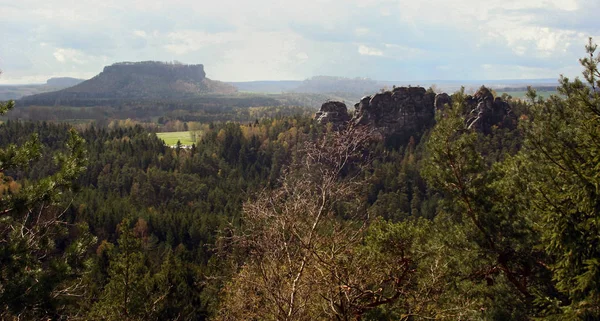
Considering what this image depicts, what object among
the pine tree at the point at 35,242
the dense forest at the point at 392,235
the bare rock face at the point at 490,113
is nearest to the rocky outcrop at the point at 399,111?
the bare rock face at the point at 490,113

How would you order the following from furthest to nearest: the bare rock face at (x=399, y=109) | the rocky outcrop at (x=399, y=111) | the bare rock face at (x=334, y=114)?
the bare rock face at (x=334, y=114) < the bare rock face at (x=399, y=109) < the rocky outcrop at (x=399, y=111)

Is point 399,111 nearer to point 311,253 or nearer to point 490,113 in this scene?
point 490,113

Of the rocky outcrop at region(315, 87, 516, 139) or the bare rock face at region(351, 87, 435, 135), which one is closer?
the rocky outcrop at region(315, 87, 516, 139)

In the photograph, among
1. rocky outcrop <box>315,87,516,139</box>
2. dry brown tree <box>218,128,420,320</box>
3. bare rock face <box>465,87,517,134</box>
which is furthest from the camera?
rocky outcrop <box>315,87,516,139</box>

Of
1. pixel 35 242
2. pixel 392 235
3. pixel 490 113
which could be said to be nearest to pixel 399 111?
pixel 490 113

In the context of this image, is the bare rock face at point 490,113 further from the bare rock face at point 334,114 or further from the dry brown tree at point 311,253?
the dry brown tree at point 311,253

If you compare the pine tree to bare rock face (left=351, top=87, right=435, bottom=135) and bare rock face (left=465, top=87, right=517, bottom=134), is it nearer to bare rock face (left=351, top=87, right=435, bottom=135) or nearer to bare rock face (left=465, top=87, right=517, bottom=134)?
bare rock face (left=465, top=87, right=517, bottom=134)

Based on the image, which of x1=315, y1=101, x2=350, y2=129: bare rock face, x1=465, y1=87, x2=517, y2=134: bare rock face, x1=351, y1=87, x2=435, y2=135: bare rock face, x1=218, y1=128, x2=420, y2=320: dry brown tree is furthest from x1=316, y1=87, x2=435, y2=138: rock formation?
x1=218, y1=128, x2=420, y2=320: dry brown tree

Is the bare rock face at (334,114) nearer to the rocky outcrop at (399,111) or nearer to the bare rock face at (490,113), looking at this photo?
the rocky outcrop at (399,111)

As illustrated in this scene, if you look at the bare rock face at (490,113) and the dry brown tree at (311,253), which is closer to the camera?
the dry brown tree at (311,253)

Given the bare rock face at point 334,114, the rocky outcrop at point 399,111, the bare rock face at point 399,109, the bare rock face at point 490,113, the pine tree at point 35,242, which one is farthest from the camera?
the bare rock face at point 334,114

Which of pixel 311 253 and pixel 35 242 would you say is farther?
pixel 35 242

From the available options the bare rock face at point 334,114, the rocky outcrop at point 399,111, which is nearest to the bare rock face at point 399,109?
the rocky outcrop at point 399,111

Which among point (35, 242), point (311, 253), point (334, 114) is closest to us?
point (311, 253)
